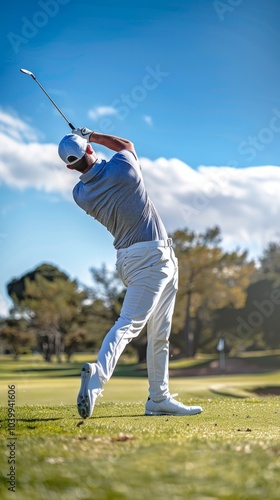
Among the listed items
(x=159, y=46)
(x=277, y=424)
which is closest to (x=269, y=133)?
(x=159, y=46)

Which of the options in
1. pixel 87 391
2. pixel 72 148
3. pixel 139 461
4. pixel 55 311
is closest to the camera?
pixel 139 461

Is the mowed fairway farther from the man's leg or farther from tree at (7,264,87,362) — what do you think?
tree at (7,264,87,362)

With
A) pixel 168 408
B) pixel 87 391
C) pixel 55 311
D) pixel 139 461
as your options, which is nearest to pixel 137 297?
pixel 87 391

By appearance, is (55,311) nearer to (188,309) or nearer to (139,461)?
(188,309)

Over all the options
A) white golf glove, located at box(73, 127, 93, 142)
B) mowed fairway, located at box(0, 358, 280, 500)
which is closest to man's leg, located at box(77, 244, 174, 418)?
mowed fairway, located at box(0, 358, 280, 500)

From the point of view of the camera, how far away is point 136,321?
4.92 metres

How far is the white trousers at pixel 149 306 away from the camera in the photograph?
4.73 meters

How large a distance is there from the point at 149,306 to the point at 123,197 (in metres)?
0.89

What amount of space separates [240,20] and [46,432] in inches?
648

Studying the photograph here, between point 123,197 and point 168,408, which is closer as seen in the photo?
point 123,197

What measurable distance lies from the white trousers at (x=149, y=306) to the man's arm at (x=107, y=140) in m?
0.83

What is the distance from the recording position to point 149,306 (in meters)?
5.02

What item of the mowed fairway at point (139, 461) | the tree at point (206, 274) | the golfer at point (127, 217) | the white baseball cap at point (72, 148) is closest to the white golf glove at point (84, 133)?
the golfer at point (127, 217)

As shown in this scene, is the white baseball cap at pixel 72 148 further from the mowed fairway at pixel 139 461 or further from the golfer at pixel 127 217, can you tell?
the mowed fairway at pixel 139 461
